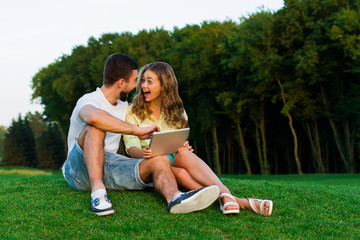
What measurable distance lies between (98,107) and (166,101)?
3.31 feet

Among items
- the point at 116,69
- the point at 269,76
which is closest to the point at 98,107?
the point at 116,69

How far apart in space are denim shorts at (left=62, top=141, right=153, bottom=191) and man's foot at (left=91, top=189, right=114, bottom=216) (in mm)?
546

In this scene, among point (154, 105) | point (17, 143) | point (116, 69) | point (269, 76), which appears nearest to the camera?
point (116, 69)

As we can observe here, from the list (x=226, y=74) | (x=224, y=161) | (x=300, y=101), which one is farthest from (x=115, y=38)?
(x=300, y=101)

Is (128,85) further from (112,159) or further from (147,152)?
(147,152)

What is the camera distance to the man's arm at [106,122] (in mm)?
4148

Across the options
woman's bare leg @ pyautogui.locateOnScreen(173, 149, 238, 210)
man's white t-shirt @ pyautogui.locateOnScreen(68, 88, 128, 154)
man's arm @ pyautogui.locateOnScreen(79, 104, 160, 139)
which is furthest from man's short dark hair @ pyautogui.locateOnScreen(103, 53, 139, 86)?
woman's bare leg @ pyautogui.locateOnScreen(173, 149, 238, 210)

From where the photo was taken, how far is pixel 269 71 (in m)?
20.4

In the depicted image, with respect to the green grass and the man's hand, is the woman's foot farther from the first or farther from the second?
the man's hand

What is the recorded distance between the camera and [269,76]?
20.2 m

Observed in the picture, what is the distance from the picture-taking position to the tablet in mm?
4004

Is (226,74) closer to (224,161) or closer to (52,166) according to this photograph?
(224,161)

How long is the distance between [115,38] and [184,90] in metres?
7.31

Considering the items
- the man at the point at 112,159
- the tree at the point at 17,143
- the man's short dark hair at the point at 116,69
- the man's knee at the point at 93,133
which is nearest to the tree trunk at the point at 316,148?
the man's short dark hair at the point at 116,69
